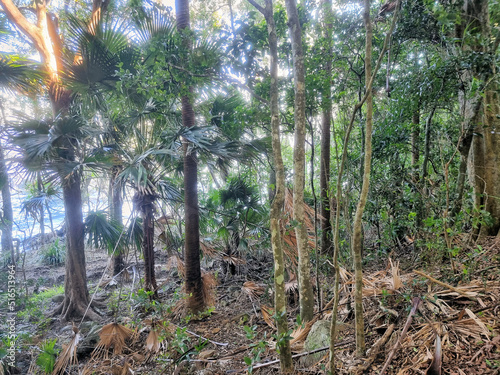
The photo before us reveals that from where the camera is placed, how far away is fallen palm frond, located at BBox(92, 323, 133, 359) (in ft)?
12.7

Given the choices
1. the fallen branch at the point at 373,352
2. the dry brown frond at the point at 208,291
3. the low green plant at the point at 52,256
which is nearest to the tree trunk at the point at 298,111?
the fallen branch at the point at 373,352

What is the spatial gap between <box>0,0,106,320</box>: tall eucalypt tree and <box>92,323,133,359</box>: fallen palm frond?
5.96 feet

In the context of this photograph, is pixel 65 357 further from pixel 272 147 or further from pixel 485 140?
pixel 485 140

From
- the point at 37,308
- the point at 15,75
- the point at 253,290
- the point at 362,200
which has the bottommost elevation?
the point at 37,308

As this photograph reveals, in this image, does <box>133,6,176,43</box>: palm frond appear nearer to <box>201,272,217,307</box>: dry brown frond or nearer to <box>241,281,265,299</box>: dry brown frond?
<box>201,272,217,307</box>: dry brown frond

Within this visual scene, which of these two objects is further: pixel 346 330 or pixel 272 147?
pixel 272 147

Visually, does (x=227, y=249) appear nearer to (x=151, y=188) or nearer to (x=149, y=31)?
(x=151, y=188)

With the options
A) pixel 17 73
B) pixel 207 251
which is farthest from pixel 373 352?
pixel 17 73

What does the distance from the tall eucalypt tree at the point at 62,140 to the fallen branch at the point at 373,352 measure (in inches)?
202

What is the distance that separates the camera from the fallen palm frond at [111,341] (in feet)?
12.7

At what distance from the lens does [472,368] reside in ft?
5.86

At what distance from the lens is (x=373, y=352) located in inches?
89.2

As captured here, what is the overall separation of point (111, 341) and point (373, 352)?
139 inches

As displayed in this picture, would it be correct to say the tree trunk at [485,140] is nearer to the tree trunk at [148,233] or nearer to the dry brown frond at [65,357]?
the tree trunk at [148,233]
